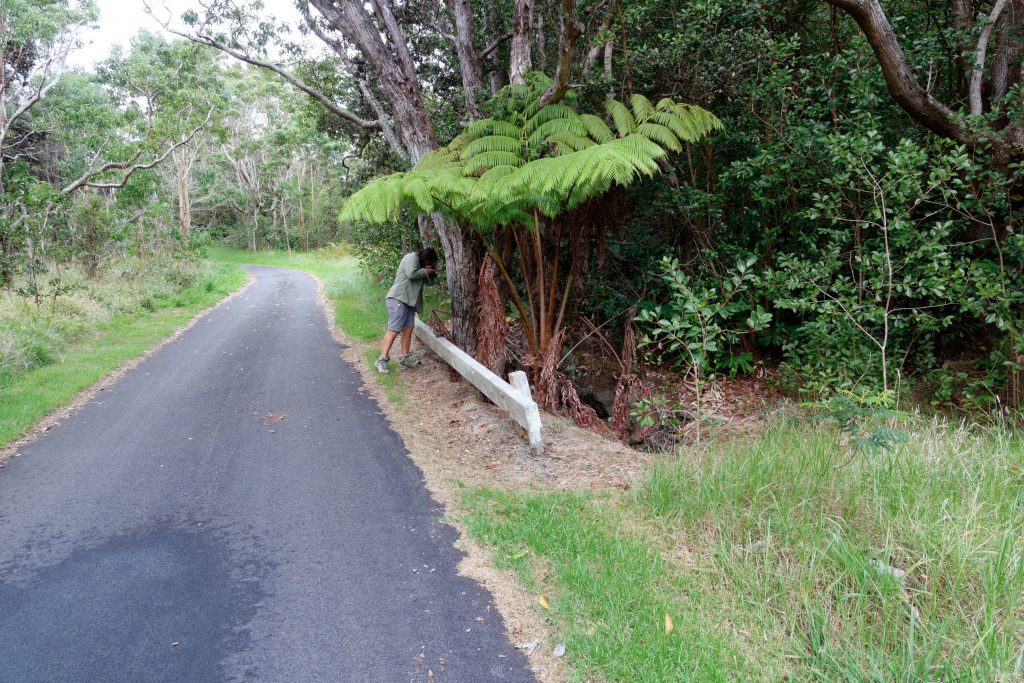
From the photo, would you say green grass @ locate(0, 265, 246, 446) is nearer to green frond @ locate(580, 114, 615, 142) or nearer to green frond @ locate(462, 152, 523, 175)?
green frond @ locate(462, 152, 523, 175)

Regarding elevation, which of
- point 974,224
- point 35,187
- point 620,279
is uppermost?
point 35,187

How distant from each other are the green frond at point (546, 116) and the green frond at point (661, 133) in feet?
2.77

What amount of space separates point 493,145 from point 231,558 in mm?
4672

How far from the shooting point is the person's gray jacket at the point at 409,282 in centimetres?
858

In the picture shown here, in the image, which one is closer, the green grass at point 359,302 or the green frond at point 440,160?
the green frond at point 440,160

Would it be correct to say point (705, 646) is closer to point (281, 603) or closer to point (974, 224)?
point (281, 603)

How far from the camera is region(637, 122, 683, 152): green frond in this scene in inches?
235

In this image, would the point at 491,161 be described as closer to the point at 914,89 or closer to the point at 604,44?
the point at 604,44

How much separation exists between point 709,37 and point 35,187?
1479 centimetres

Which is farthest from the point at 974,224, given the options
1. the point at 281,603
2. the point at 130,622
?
the point at 130,622

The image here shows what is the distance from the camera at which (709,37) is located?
24.9 feet

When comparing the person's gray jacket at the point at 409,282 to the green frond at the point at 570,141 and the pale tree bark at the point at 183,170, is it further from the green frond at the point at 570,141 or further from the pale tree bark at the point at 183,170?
the pale tree bark at the point at 183,170

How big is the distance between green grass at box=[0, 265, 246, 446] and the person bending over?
13.1 ft

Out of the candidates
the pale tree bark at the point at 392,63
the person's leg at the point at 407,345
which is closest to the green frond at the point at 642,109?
the pale tree bark at the point at 392,63
